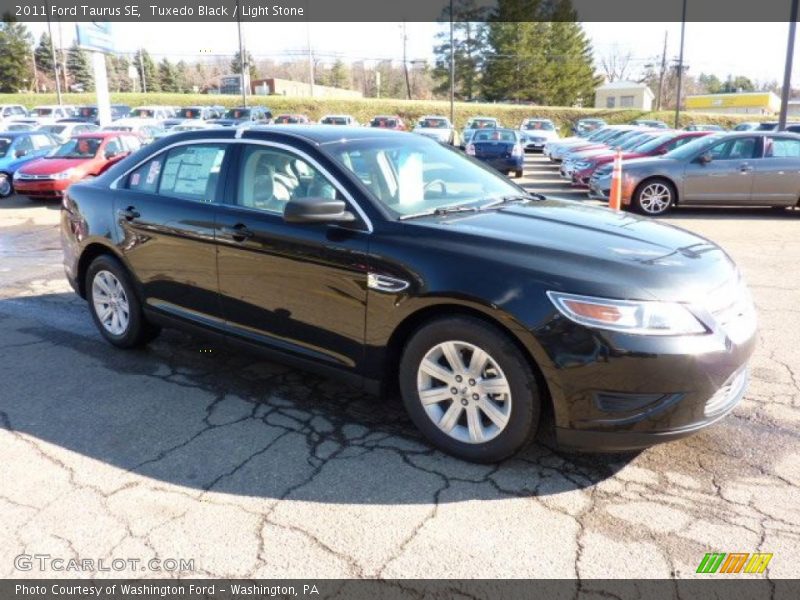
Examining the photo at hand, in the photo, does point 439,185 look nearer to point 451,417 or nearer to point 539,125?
point 451,417

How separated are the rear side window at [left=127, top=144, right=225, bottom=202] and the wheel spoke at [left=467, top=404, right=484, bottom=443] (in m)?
2.16

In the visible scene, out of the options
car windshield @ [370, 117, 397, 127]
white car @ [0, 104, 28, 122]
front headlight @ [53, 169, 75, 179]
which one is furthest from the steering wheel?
white car @ [0, 104, 28, 122]

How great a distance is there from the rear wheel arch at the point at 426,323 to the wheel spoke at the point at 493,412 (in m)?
0.21

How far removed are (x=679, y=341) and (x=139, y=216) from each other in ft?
11.8

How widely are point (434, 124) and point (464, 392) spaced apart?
28.2 m

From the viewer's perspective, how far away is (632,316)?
2873 millimetres

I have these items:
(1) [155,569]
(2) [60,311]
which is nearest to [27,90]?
(2) [60,311]

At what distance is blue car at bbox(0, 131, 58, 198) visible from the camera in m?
15.3

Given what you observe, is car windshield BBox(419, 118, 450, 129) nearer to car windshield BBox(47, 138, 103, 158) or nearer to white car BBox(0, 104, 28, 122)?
car windshield BBox(47, 138, 103, 158)

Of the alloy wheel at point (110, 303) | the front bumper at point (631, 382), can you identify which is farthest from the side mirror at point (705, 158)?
the alloy wheel at point (110, 303)

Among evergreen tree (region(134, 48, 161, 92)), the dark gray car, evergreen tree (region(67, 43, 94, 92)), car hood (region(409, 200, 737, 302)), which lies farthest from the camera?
evergreen tree (region(134, 48, 161, 92))

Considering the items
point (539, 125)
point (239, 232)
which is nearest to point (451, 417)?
point (239, 232)

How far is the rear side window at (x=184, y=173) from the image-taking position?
4262 millimetres
